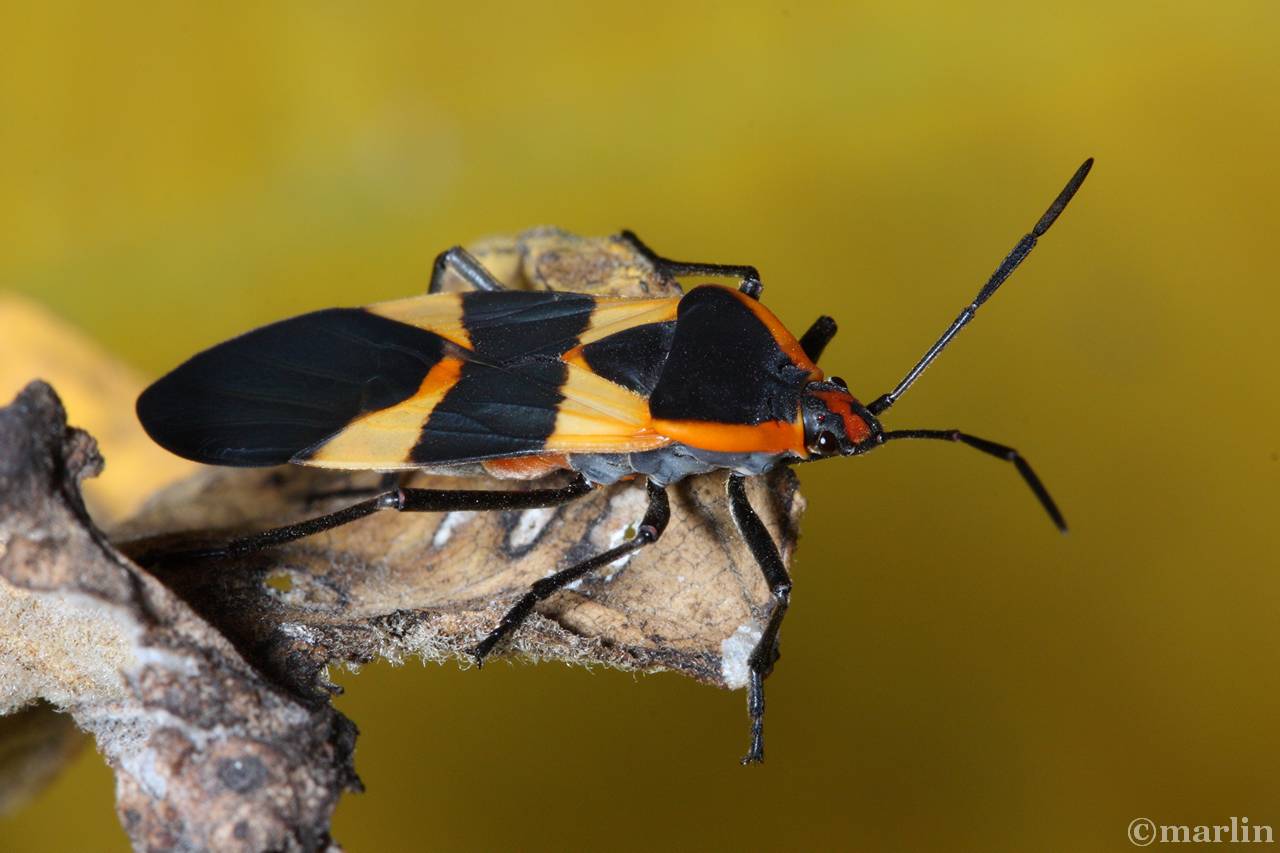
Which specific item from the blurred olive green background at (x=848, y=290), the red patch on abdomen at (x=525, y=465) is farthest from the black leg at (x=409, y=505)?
the blurred olive green background at (x=848, y=290)

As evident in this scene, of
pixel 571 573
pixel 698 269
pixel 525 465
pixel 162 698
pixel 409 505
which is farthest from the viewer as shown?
pixel 698 269

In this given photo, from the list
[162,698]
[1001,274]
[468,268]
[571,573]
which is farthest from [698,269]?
[162,698]

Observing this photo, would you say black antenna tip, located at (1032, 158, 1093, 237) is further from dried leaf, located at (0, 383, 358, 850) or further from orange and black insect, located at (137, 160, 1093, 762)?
dried leaf, located at (0, 383, 358, 850)

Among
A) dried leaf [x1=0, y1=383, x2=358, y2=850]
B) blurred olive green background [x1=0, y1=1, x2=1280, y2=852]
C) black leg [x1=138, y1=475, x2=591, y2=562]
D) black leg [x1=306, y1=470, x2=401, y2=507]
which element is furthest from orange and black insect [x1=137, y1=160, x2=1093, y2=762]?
blurred olive green background [x1=0, y1=1, x2=1280, y2=852]

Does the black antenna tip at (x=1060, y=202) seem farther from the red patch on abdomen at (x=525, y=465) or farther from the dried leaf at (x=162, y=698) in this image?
the dried leaf at (x=162, y=698)

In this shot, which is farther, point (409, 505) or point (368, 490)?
point (368, 490)

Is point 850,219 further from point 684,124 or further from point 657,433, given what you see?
point 657,433

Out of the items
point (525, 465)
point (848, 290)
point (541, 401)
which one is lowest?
point (525, 465)

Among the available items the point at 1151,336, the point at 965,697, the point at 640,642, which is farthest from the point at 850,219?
the point at 640,642

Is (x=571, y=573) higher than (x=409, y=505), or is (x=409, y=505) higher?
(x=571, y=573)

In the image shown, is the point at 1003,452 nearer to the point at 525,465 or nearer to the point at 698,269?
the point at 698,269
